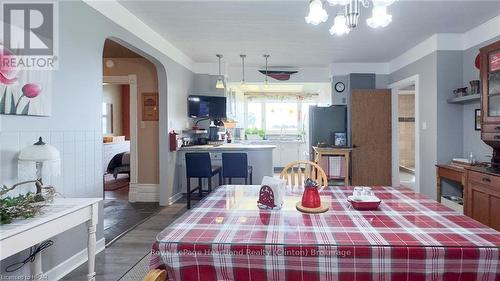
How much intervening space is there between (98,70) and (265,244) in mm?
2470

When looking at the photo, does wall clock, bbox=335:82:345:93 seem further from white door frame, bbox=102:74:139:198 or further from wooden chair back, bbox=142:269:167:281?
wooden chair back, bbox=142:269:167:281

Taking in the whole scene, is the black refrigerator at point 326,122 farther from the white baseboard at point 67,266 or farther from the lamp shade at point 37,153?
the lamp shade at point 37,153

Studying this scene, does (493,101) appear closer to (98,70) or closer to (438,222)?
(438,222)

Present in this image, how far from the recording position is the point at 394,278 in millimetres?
1140

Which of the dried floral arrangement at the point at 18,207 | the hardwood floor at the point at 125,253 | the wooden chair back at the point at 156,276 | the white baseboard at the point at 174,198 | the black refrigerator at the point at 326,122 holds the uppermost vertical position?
the black refrigerator at the point at 326,122

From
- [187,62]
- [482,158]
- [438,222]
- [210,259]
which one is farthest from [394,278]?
[187,62]

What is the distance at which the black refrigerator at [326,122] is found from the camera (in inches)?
230

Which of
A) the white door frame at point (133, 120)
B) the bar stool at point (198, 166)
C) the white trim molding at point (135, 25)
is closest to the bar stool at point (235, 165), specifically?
the bar stool at point (198, 166)

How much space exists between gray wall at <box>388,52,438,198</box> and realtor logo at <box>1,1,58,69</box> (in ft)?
14.5

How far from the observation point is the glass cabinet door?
2.91 metres

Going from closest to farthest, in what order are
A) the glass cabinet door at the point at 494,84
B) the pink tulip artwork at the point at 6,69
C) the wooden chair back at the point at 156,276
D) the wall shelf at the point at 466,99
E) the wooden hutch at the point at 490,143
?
the wooden chair back at the point at 156,276, the pink tulip artwork at the point at 6,69, the wooden hutch at the point at 490,143, the glass cabinet door at the point at 494,84, the wall shelf at the point at 466,99

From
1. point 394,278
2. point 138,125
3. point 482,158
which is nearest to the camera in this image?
point 394,278

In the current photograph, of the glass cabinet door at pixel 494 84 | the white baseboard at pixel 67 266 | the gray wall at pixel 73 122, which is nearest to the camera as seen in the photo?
the gray wall at pixel 73 122

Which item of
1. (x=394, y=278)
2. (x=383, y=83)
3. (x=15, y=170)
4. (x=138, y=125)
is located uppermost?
(x=383, y=83)
